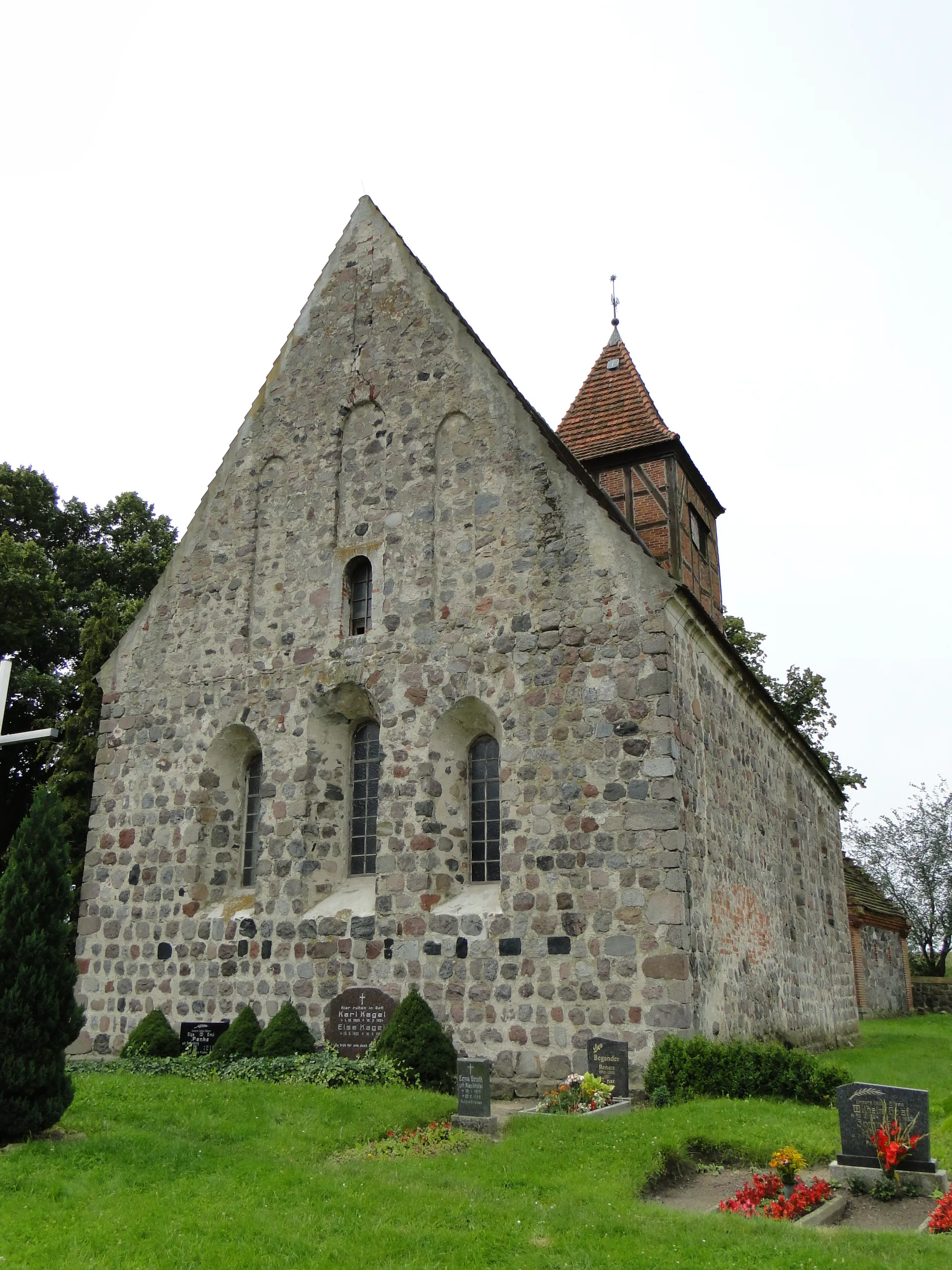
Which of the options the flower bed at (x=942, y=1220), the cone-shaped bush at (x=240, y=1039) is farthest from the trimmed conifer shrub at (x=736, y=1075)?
the cone-shaped bush at (x=240, y=1039)

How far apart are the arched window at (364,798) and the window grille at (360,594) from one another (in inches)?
59.6

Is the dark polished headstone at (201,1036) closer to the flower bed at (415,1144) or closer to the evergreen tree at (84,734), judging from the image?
the flower bed at (415,1144)

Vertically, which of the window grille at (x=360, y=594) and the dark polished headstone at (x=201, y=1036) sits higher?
the window grille at (x=360, y=594)

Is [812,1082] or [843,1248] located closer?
[843,1248]

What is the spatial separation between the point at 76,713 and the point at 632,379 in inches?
554

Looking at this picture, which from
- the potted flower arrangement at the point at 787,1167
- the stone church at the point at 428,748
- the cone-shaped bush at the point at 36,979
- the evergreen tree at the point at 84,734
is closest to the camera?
the potted flower arrangement at the point at 787,1167

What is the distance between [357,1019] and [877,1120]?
7380 millimetres

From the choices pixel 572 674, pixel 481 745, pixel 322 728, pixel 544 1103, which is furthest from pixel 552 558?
pixel 544 1103

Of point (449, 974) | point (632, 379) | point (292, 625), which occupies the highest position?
point (632, 379)

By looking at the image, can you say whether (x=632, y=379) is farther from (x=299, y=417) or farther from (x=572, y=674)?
(x=572, y=674)

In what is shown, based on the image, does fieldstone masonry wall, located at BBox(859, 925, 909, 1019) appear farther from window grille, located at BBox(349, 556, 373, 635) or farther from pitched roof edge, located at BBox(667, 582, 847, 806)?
window grille, located at BBox(349, 556, 373, 635)

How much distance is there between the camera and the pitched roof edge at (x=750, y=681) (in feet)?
44.8

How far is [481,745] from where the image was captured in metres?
14.7

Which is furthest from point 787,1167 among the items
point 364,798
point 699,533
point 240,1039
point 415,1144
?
point 699,533
